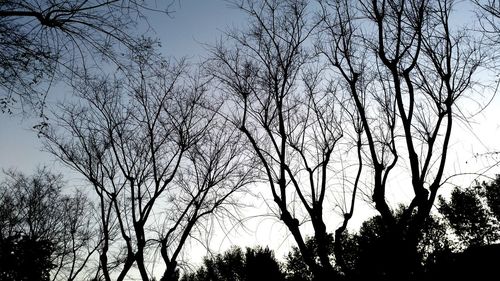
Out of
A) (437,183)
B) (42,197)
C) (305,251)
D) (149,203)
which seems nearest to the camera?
(437,183)

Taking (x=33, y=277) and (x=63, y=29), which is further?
(x=33, y=277)

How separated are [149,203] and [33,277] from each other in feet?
38.3

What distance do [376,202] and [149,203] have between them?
7359 mm

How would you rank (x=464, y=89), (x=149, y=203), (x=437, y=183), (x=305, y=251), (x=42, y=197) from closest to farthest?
(x=437, y=183) < (x=464, y=89) < (x=305, y=251) < (x=149, y=203) < (x=42, y=197)

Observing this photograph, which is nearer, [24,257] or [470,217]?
[24,257]

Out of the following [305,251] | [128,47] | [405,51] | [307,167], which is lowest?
[305,251]

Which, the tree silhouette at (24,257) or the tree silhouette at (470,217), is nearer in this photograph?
the tree silhouette at (24,257)

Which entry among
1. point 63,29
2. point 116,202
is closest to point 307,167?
point 116,202

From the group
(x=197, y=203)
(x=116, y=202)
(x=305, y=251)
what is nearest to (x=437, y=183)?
(x=305, y=251)

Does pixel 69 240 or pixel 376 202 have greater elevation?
pixel 69 240

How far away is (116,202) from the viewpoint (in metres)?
11.7

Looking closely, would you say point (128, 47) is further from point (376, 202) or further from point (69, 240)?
point (69, 240)

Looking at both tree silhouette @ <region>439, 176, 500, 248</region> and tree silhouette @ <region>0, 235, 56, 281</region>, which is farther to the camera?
tree silhouette @ <region>439, 176, 500, 248</region>

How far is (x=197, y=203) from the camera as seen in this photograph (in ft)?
40.8
